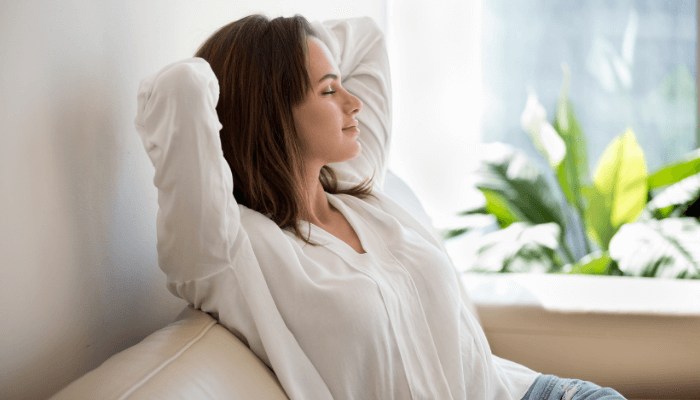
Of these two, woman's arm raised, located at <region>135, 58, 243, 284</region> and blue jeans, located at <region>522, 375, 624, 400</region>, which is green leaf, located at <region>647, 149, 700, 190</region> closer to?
blue jeans, located at <region>522, 375, 624, 400</region>

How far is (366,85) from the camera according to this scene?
1.85 meters

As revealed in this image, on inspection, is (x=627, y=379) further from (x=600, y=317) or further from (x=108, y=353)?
(x=108, y=353)

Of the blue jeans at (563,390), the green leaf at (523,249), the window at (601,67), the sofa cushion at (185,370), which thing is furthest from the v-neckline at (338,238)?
the window at (601,67)

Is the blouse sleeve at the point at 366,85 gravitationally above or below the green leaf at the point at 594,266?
above

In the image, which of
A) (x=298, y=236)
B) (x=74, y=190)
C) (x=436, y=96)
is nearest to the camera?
(x=74, y=190)

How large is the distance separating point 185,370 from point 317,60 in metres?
0.62

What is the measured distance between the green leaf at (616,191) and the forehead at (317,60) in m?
2.13

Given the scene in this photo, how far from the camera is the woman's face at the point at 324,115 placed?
1.43m

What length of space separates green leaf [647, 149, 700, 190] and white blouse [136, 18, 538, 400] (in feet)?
6.85

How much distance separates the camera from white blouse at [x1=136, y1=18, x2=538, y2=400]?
112cm

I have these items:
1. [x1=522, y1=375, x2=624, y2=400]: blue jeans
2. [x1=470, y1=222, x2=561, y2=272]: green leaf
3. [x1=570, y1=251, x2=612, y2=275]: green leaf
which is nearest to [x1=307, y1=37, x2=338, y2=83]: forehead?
[x1=522, y1=375, x2=624, y2=400]: blue jeans

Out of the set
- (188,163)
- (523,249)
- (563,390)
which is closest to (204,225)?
(188,163)

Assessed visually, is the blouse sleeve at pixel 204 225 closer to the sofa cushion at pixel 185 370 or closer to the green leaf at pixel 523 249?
the sofa cushion at pixel 185 370

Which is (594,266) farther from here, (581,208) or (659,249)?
(581,208)
